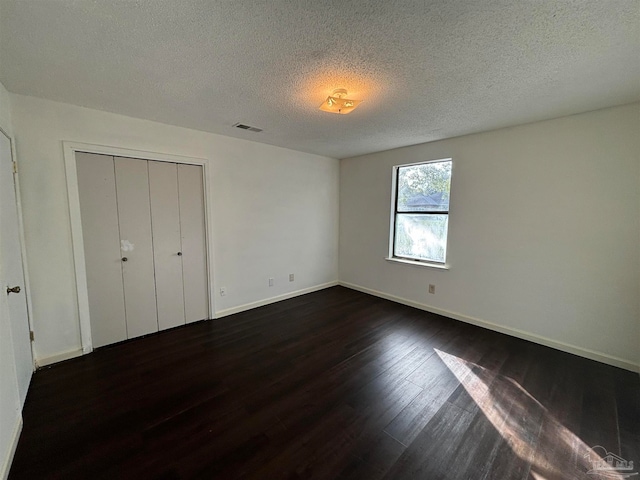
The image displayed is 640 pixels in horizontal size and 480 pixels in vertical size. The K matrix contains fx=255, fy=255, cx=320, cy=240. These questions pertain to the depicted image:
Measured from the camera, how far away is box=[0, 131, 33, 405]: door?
5.65 feet

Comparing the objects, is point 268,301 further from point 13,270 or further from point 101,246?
point 13,270

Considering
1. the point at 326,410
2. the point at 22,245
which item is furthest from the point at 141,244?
the point at 326,410

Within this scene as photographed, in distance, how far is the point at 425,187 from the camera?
12.6ft

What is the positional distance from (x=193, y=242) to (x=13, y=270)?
1.53 meters

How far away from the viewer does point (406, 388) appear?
2.13 metres

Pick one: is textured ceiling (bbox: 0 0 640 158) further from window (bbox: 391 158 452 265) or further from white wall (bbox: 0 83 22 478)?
white wall (bbox: 0 83 22 478)

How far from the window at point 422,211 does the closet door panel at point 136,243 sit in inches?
137

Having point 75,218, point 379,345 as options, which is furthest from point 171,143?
point 379,345

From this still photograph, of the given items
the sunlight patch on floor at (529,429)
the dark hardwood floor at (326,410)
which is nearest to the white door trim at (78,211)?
the dark hardwood floor at (326,410)

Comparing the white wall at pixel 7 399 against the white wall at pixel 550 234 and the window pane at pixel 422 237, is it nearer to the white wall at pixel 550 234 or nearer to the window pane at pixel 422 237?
the white wall at pixel 550 234

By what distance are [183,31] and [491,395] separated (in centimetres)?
329

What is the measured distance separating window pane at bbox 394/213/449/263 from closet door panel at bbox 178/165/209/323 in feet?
9.76

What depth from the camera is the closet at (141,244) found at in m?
2.62

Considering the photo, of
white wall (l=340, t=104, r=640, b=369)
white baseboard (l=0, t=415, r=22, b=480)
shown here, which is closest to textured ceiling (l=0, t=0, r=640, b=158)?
white wall (l=340, t=104, r=640, b=369)
